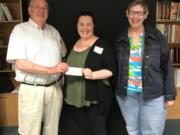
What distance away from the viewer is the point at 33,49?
223 centimetres

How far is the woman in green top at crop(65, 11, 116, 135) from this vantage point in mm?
2240

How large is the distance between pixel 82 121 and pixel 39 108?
43 centimetres

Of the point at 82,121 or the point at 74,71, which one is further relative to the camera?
the point at 82,121

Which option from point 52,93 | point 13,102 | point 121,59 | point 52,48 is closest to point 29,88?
point 52,93

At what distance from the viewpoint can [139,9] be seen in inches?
84.1

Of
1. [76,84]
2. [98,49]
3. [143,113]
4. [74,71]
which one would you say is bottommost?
[143,113]

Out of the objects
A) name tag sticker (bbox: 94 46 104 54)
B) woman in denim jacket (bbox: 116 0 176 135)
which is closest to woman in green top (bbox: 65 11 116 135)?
name tag sticker (bbox: 94 46 104 54)

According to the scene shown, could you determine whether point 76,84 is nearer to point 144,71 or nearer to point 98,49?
point 98,49

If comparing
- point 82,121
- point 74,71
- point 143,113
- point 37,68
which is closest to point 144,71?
point 143,113

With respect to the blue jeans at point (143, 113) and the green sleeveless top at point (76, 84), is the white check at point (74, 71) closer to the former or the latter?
the green sleeveless top at point (76, 84)

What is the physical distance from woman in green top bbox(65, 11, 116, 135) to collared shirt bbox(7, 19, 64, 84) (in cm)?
16

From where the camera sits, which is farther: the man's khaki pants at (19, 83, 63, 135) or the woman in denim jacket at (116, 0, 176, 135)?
the man's khaki pants at (19, 83, 63, 135)

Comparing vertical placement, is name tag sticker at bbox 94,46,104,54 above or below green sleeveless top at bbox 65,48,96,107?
above

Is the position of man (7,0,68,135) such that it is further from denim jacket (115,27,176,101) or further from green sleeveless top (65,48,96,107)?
denim jacket (115,27,176,101)
